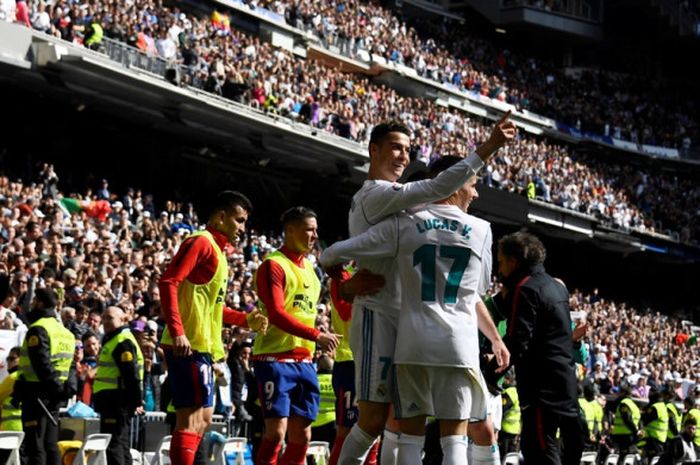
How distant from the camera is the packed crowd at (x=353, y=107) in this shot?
28.3 metres

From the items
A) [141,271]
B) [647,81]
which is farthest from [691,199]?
[141,271]

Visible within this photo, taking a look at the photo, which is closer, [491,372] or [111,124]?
[491,372]

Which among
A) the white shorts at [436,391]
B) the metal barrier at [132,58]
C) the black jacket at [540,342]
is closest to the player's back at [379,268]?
the white shorts at [436,391]

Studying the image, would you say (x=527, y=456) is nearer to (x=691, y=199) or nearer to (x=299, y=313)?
(x=299, y=313)

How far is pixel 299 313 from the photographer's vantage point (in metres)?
9.45

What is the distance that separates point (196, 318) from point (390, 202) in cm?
246

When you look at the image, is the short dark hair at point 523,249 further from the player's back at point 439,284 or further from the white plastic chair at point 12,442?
the white plastic chair at point 12,442

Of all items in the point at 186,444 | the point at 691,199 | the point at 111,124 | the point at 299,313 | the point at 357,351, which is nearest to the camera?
the point at 357,351

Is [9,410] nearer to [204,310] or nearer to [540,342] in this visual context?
[204,310]

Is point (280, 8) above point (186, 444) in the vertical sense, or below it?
above

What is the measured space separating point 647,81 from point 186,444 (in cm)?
5231

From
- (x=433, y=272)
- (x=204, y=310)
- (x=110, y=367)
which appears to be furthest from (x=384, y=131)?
(x=110, y=367)

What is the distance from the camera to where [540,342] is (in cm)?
860

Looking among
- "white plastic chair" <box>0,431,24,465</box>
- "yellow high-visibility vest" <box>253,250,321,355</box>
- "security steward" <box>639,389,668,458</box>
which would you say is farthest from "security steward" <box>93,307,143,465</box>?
"security steward" <box>639,389,668,458</box>
